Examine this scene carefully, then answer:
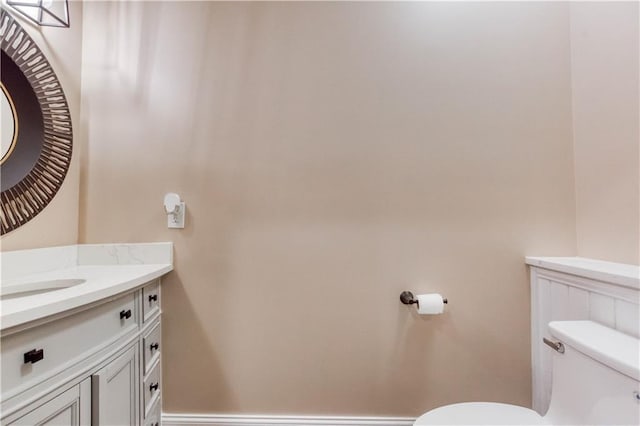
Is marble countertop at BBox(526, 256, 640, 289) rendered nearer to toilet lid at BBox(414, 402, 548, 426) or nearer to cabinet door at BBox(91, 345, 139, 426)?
toilet lid at BBox(414, 402, 548, 426)

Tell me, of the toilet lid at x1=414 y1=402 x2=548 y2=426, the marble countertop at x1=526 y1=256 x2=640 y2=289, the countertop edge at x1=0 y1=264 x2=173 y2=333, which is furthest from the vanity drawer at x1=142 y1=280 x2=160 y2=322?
the marble countertop at x1=526 y1=256 x2=640 y2=289

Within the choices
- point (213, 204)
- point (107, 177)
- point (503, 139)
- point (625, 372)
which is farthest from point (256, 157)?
point (625, 372)

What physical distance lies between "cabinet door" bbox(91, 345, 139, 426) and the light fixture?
1.44m

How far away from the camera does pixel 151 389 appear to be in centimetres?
124

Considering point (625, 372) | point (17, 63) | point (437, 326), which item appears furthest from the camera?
point (437, 326)

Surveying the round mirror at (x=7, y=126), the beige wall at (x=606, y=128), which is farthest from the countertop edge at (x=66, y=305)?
the beige wall at (x=606, y=128)

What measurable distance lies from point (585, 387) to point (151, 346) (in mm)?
1686

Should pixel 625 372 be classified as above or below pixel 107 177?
below

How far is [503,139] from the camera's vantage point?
135 cm

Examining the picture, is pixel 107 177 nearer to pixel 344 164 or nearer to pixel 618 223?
pixel 344 164

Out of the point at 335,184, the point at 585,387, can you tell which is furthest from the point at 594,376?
the point at 335,184

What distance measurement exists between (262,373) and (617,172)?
6.07 ft

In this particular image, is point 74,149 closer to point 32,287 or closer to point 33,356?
point 32,287

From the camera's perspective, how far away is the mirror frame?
1.09 metres
